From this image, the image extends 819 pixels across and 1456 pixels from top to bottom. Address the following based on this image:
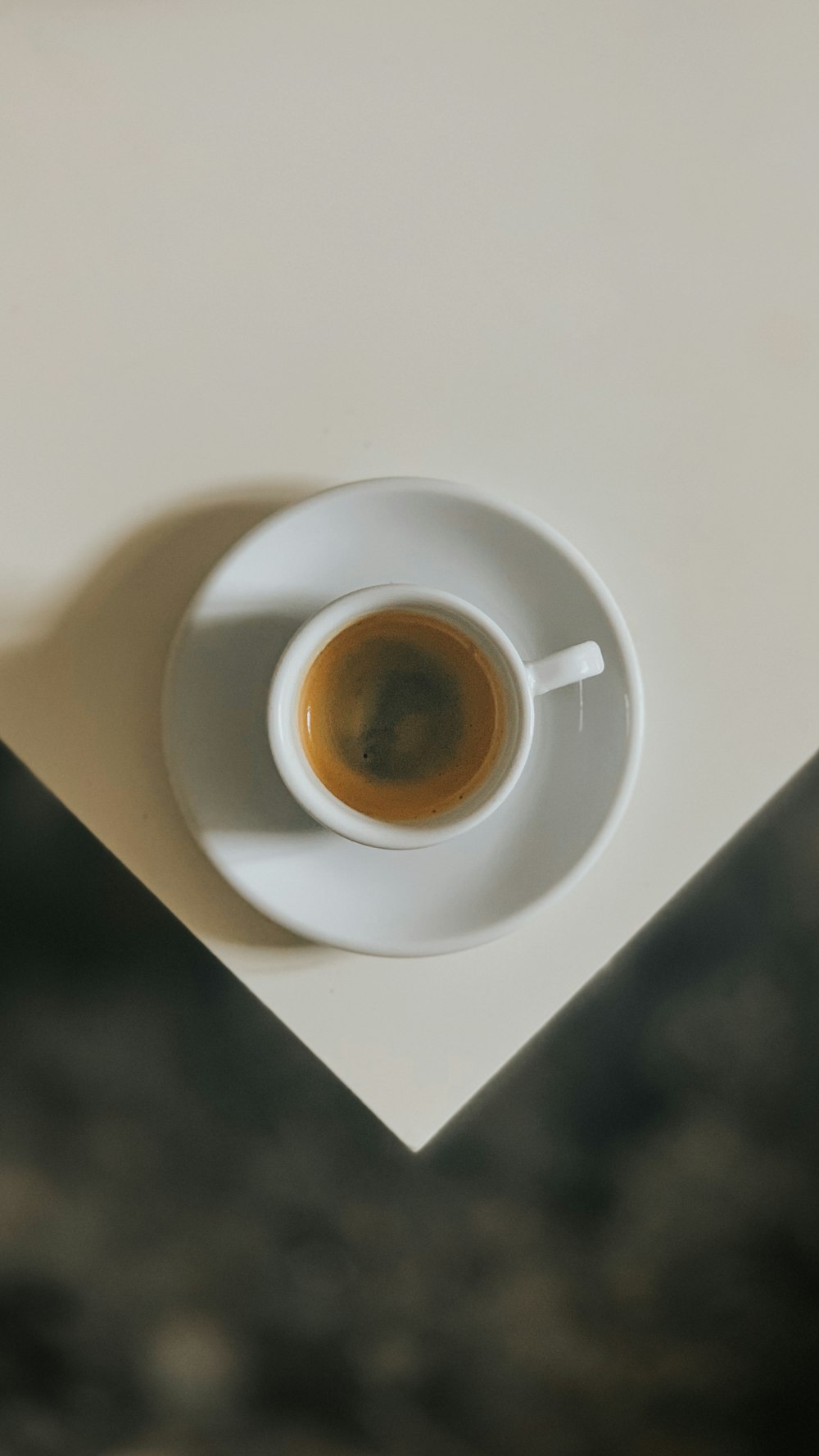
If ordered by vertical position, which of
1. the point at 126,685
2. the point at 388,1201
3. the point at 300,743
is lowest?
the point at 388,1201

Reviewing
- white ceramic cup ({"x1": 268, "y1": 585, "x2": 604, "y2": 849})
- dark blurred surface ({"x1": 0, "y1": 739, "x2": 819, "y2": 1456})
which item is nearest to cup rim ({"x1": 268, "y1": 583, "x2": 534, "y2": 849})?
white ceramic cup ({"x1": 268, "y1": 585, "x2": 604, "y2": 849})

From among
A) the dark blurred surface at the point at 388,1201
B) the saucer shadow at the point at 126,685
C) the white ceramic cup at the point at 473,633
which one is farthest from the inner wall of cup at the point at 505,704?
the dark blurred surface at the point at 388,1201

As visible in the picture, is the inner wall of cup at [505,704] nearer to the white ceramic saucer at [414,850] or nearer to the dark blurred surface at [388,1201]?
the white ceramic saucer at [414,850]

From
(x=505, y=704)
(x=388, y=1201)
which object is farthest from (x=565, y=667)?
(x=388, y=1201)

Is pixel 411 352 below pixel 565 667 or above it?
above

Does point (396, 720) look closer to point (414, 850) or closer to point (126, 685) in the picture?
point (414, 850)

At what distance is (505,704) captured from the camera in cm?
61

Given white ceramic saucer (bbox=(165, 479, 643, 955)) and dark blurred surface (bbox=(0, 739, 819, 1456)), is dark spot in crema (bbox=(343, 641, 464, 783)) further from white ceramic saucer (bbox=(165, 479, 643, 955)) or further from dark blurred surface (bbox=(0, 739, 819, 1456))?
dark blurred surface (bbox=(0, 739, 819, 1456))

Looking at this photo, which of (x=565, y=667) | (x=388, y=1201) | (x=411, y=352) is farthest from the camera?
(x=388, y=1201)

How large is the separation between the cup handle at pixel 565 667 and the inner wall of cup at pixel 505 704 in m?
0.01

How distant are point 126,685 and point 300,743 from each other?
0.54 feet

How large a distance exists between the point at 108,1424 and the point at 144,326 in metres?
0.95

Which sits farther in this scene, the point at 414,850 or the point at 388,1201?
the point at 388,1201

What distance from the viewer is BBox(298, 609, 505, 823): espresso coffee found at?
2.13ft
